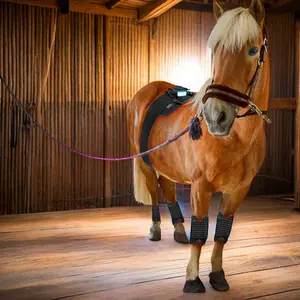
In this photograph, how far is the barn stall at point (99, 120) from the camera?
3686mm

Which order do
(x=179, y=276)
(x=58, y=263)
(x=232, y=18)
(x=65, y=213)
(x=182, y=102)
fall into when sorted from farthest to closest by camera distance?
(x=65, y=213), (x=182, y=102), (x=58, y=263), (x=179, y=276), (x=232, y=18)

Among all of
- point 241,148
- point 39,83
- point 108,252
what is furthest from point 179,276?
point 39,83

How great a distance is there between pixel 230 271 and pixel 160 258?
0.55 metres

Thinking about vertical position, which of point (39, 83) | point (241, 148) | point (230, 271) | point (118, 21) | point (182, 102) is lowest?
point (230, 271)

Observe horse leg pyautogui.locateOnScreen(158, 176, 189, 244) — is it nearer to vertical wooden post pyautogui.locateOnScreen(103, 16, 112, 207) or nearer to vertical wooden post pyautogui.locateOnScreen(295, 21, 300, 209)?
vertical wooden post pyautogui.locateOnScreen(103, 16, 112, 207)

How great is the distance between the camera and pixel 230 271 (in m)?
2.78

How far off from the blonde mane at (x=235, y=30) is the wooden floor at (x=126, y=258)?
1.40 m

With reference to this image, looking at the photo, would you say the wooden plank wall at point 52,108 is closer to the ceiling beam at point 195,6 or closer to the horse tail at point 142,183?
the ceiling beam at point 195,6

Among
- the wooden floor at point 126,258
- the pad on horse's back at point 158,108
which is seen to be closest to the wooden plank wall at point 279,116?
the wooden floor at point 126,258

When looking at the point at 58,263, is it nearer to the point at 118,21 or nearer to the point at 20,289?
the point at 20,289

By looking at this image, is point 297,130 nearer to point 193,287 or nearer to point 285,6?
point 285,6

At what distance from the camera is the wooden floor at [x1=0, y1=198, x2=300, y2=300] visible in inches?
95.7

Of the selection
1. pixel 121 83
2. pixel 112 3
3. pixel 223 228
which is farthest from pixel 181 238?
pixel 112 3

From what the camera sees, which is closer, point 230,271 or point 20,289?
point 20,289
